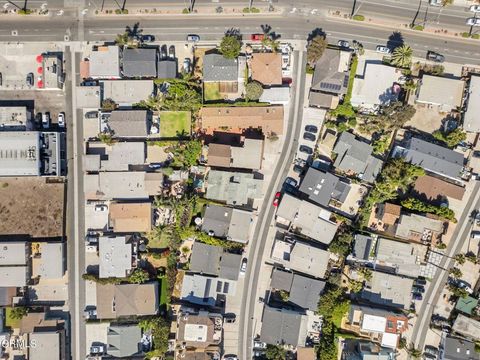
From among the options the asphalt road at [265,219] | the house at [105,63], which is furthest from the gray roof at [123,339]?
the house at [105,63]

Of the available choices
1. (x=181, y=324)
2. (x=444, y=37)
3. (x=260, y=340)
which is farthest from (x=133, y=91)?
(x=444, y=37)

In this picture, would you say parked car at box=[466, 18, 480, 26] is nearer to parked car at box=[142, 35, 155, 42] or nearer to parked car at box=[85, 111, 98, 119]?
parked car at box=[142, 35, 155, 42]

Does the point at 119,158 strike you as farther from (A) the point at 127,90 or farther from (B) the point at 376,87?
(B) the point at 376,87

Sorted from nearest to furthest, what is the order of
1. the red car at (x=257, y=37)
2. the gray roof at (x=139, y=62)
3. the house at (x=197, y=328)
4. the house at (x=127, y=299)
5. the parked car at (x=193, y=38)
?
the house at (x=197, y=328)
the house at (x=127, y=299)
the gray roof at (x=139, y=62)
the parked car at (x=193, y=38)
the red car at (x=257, y=37)

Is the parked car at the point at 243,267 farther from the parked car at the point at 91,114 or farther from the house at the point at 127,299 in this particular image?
the parked car at the point at 91,114

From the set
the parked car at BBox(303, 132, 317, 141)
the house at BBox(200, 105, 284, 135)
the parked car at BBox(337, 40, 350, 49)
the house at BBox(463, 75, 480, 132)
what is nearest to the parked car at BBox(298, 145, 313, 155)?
the parked car at BBox(303, 132, 317, 141)

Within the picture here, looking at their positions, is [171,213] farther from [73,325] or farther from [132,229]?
[73,325]
